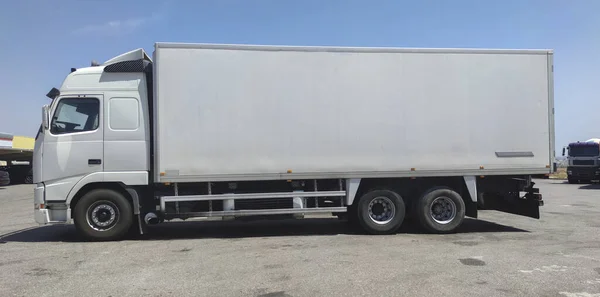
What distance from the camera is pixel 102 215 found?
27.5 feet

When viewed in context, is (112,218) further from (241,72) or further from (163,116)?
(241,72)

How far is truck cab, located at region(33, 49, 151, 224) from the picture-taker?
827 centimetres

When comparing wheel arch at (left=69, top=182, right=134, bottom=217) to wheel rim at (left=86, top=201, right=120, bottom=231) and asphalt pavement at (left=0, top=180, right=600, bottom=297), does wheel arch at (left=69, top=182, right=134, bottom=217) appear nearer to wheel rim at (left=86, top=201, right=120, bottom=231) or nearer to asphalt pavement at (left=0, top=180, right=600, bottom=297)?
wheel rim at (left=86, top=201, right=120, bottom=231)

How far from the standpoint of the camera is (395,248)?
7.69m

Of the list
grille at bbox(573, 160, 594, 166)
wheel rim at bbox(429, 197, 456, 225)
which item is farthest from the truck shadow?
grille at bbox(573, 160, 594, 166)

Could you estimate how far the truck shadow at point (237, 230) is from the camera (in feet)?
29.7

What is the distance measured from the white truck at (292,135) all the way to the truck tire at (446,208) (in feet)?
0.10

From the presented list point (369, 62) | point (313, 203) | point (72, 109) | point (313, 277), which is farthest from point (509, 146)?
point (72, 109)

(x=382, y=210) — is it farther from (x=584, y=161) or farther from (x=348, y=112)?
(x=584, y=161)

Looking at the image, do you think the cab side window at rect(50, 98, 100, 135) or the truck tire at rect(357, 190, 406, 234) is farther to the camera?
the truck tire at rect(357, 190, 406, 234)

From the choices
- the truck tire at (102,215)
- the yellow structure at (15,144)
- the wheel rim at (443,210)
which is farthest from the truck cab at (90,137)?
the yellow structure at (15,144)

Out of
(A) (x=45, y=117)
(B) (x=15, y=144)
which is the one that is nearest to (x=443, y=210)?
(A) (x=45, y=117)

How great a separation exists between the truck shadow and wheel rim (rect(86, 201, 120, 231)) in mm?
684

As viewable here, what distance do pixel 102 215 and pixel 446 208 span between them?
22.4 ft
